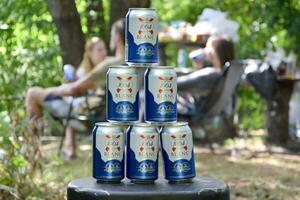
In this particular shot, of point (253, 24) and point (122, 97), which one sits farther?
point (253, 24)

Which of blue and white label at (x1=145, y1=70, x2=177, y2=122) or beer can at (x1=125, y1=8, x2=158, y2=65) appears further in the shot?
beer can at (x1=125, y1=8, x2=158, y2=65)

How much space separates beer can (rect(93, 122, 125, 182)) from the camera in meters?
3.71

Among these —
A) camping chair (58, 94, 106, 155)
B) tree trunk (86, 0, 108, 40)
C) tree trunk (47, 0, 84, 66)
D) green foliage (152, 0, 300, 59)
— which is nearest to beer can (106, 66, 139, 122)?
camping chair (58, 94, 106, 155)

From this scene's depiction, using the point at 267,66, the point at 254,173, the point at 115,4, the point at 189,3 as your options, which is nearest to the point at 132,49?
the point at 254,173

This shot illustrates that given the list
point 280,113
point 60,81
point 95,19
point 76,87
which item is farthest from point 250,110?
point 76,87

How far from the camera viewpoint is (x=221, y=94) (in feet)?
28.2

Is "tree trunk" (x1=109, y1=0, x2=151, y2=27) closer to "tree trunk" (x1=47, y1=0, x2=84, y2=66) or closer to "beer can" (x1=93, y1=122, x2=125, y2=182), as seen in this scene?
"tree trunk" (x1=47, y1=0, x2=84, y2=66)

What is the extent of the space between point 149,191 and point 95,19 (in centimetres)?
750

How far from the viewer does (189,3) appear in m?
14.4

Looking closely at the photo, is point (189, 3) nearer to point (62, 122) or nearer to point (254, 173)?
point (62, 122)

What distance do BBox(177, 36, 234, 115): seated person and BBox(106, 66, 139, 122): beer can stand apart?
4.83 meters

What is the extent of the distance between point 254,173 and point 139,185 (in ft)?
11.8

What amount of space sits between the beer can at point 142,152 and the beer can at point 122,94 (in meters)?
0.10

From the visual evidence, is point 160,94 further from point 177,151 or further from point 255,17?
point 255,17
